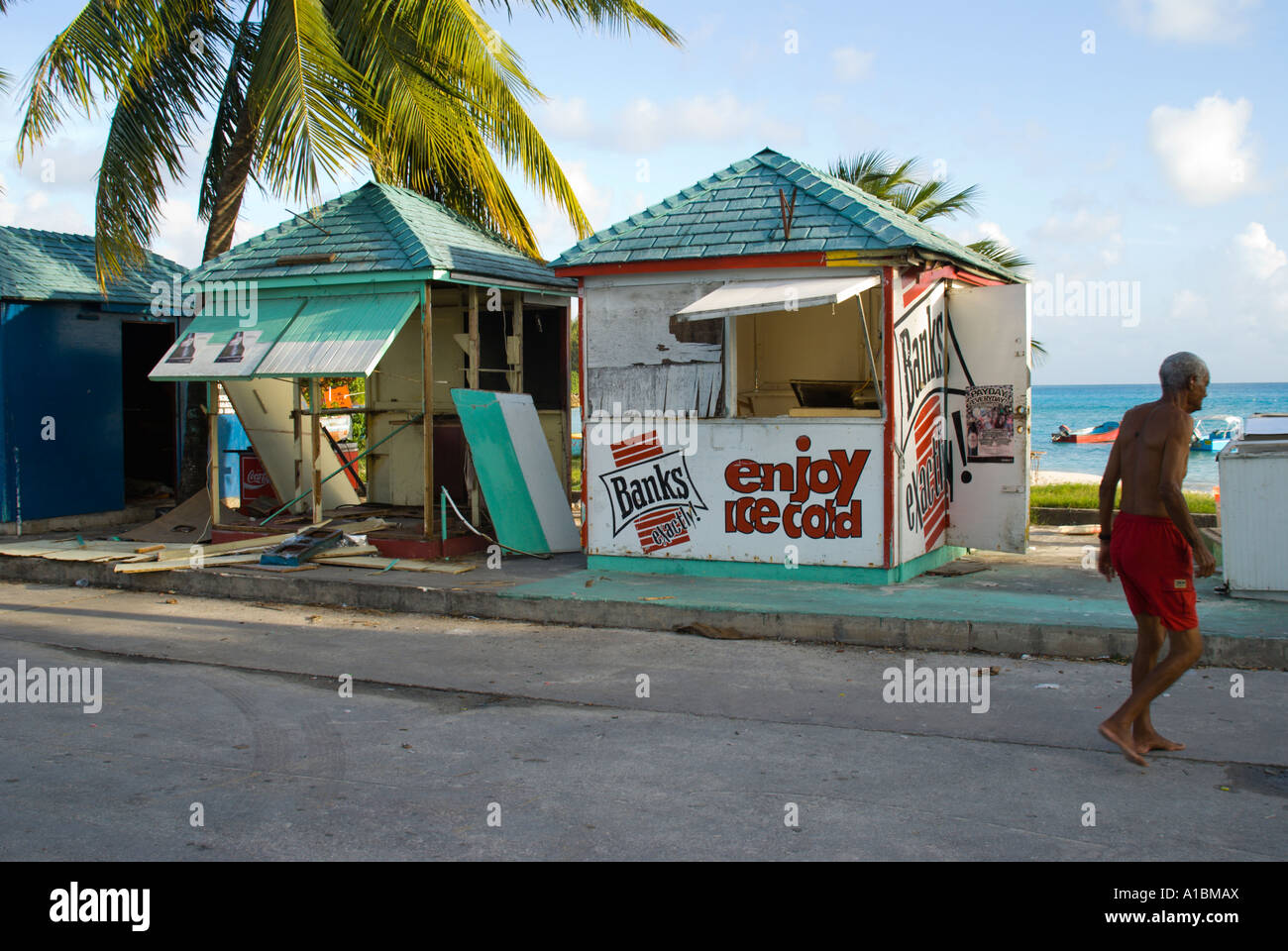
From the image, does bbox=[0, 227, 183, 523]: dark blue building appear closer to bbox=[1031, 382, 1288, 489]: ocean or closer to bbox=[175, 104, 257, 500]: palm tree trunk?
bbox=[175, 104, 257, 500]: palm tree trunk

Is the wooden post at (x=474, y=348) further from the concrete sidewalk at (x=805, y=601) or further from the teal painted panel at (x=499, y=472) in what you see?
the concrete sidewalk at (x=805, y=601)

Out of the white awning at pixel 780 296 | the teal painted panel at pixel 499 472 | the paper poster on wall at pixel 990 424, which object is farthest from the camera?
the teal painted panel at pixel 499 472

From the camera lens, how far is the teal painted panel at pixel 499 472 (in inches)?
440

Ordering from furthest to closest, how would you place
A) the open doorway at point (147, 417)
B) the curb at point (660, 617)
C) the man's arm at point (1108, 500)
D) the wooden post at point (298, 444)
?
the open doorway at point (147, 417) → the wooden post at point (298, 444) → the curb at point (660, 617) → the man's arm at point (1108, 500)

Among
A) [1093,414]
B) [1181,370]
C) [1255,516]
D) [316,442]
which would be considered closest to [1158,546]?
[1181,370]

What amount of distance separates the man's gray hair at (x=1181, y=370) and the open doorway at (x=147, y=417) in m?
15.0

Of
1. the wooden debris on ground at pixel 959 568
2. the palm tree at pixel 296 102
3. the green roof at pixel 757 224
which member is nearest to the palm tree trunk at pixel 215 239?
the palm tree at pixel 296 102

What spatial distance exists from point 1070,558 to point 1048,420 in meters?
83.3

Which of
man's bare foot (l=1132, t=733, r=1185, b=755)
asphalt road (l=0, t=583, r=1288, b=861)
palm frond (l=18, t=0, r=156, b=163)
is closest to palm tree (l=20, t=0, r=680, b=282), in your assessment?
palm frond (l=18, t=0, r=156, b=163)

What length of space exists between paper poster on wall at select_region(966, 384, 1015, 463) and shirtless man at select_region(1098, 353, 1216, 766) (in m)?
5.06

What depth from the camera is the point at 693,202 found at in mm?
10695

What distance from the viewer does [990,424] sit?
1074cm

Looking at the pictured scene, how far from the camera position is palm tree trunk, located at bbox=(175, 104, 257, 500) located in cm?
1436
